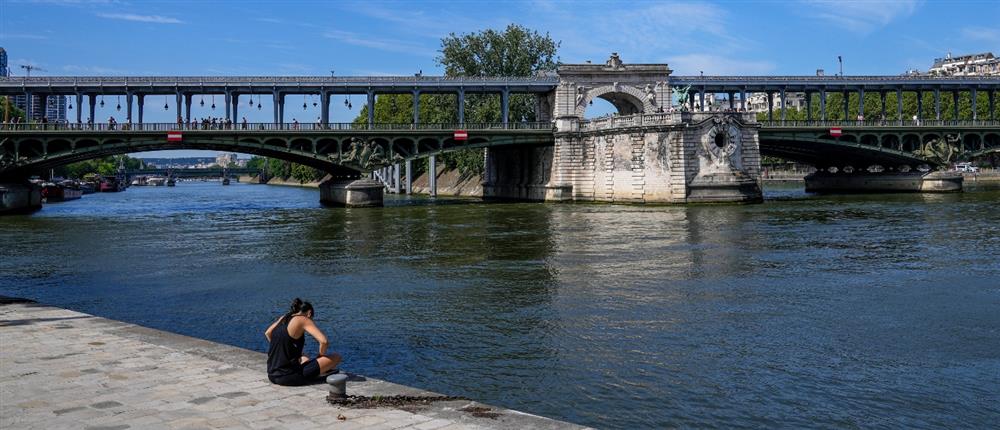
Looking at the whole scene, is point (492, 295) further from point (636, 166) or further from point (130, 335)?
point (636, 166)

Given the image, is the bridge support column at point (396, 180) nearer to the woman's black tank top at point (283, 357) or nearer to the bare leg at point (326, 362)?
the bare leg at point (326, 362)

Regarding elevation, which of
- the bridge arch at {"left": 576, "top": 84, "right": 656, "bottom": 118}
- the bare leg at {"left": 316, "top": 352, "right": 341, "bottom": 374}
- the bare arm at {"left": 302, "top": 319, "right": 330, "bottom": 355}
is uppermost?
the bridge arch at {"left": 576, "top": 84, "right": 656, "bottom": 118}

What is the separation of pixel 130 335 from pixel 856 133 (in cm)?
7977

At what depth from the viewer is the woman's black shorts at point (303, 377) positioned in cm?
1241

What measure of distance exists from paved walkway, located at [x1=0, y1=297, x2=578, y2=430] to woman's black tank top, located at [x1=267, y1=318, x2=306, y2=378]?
241 millimetres

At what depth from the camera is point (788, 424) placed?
42.1ft

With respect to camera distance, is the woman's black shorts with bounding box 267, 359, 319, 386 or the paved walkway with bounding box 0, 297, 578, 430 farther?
the woman's black shorts with bounding box 267, 359, 319, 386

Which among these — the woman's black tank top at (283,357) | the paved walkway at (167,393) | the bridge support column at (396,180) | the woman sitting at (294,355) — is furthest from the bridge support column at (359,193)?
the woman's black tank top at (283,357)

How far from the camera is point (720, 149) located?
6794 centimetres

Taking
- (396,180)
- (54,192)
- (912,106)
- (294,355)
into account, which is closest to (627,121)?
(396,180)

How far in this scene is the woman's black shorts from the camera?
12.4 m

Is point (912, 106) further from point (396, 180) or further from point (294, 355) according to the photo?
point (294, 355)

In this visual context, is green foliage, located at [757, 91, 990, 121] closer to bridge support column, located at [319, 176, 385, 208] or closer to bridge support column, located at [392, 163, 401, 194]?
bridge support column, located at [392, 163, 401, 194]

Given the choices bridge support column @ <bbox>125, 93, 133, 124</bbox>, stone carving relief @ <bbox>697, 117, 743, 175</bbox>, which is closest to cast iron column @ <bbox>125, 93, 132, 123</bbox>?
bridge support column @ <bbox>125, 93, 133, 124</bbox>
